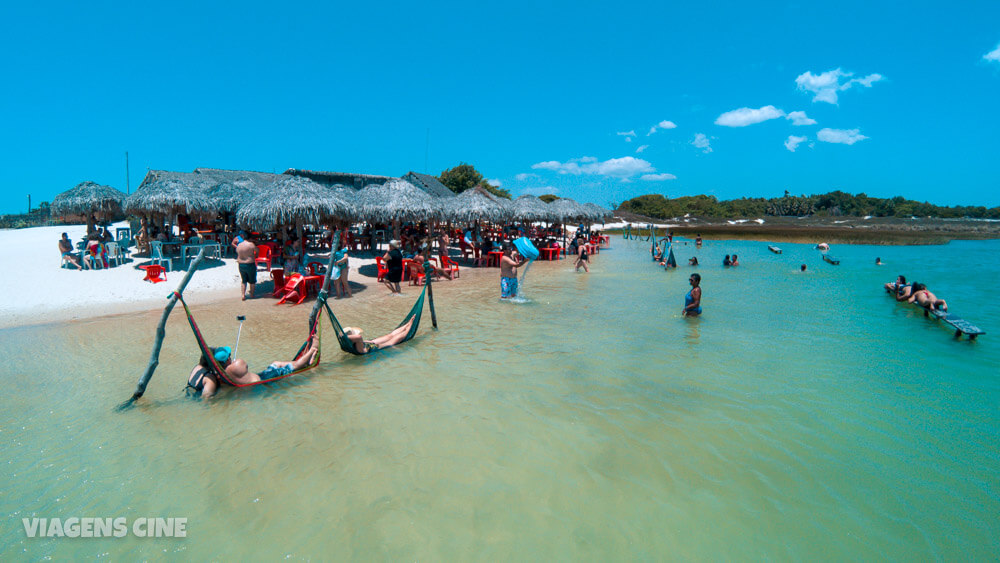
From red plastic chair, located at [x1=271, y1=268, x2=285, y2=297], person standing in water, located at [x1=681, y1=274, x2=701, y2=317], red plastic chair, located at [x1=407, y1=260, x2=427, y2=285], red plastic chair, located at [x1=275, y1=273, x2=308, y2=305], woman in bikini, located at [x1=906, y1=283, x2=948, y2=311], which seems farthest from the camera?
red plastic chair, located at [x1=407, y1=260, x2=427, y2=285]

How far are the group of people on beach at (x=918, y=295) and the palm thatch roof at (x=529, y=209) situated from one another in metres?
12.3

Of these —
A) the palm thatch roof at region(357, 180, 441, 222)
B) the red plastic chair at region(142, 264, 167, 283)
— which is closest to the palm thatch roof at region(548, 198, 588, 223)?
the palm thatch roof at region(357, 180, 441, 222)

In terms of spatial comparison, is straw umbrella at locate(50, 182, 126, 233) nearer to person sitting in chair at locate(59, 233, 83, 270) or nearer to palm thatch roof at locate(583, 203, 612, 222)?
person sitting in chair at locate(59, 233, 83, 270)

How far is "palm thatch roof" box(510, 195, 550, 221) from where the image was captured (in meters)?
19.0

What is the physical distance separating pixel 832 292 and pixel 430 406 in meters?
12.4

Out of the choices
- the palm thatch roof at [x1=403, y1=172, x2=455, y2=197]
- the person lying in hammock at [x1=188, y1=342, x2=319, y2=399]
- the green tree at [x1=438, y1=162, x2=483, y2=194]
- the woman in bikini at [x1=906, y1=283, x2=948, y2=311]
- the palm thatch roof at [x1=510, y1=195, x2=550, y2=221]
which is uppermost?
the green tree at [x1=438, y1=162, x2=483, y2=194]

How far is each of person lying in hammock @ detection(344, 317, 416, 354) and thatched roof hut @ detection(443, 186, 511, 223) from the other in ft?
29.1

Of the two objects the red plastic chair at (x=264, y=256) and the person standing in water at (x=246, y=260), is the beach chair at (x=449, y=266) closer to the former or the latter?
the red plastic chair at (x=264, y=256)

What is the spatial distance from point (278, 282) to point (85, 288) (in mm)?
3858

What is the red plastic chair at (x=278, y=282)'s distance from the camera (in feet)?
31.2

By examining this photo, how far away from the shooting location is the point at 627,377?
5246 mm

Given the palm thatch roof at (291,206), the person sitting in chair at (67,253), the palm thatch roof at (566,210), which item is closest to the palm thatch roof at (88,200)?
the person sitting in chair at (67,253)

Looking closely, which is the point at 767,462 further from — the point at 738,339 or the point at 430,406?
the point at 738,339

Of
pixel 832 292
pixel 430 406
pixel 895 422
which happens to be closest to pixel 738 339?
pixel 895 422
